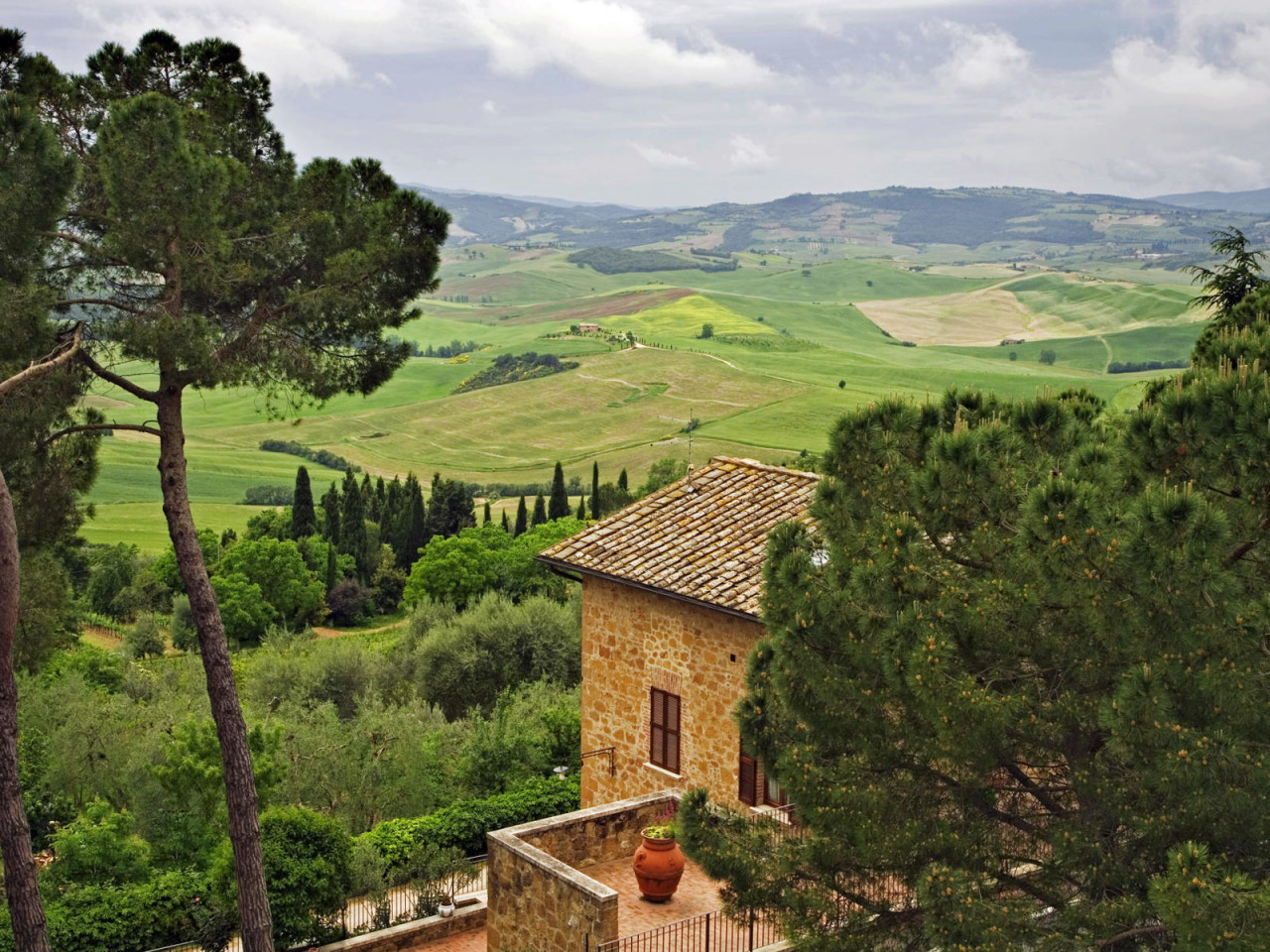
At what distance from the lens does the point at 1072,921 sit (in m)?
8.59

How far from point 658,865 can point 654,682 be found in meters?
3.84

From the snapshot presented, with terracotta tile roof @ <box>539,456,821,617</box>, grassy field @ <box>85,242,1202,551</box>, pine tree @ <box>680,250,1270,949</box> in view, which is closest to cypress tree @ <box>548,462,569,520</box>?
grassy field @ <box>85,242,1202,551</box>

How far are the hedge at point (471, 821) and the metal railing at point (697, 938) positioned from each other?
274 inches

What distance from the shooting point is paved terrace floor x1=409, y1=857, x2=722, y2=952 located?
13.4m

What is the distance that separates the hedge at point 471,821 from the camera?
65.7 feet

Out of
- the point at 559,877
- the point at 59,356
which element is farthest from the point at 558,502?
the point at 59,356

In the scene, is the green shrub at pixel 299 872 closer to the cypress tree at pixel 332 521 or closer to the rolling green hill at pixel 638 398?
the cypress tree at pixel 332 521

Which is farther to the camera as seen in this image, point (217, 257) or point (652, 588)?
point (652, 588)

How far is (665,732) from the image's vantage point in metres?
17.3

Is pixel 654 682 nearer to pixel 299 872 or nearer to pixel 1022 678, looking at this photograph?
pixel 299 872

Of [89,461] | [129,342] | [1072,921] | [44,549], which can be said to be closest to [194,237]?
[129,342]

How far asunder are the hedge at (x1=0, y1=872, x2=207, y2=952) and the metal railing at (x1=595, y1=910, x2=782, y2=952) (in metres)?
7.01

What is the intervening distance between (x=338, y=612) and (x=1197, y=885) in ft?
236

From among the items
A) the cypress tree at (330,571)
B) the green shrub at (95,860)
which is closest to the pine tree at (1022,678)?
Answer: the green shrub at (95,860)
